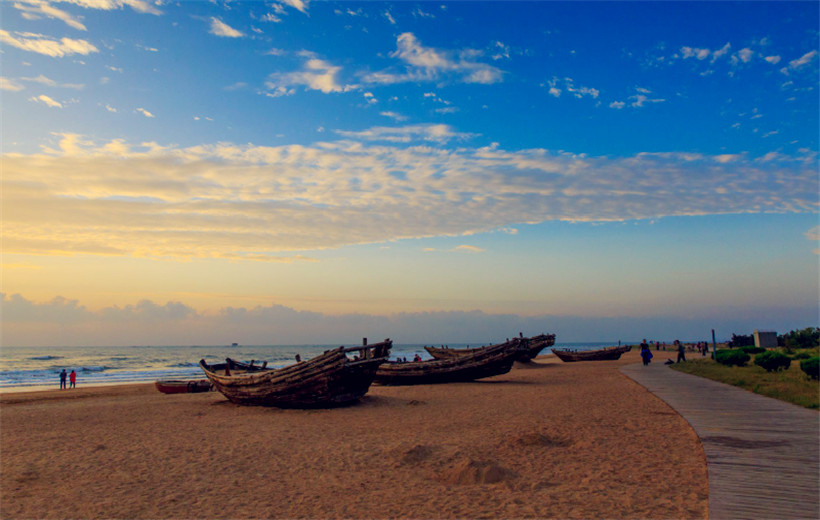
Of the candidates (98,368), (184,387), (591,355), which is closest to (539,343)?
(591,355)

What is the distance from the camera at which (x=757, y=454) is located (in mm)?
8344

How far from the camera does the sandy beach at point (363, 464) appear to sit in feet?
23.4

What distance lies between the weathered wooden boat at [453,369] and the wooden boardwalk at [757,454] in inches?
456

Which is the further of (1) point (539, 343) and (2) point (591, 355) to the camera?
(2) point (591, 355)

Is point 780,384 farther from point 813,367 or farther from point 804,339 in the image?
point 804,339

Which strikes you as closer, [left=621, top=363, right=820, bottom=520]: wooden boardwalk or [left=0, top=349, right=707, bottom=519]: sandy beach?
[left=621, top=363, right=820, bottom=520]: wooden boardwalk

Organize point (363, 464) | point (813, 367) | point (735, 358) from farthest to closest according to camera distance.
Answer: point (735, 358)
point (813, 367)
point (363, 464)

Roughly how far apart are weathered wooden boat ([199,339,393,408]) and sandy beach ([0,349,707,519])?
59 cm

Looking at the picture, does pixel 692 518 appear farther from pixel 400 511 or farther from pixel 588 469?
pixel 400 511

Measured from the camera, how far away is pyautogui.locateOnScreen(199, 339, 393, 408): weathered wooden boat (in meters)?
16.2

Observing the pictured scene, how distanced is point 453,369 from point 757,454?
18469mm

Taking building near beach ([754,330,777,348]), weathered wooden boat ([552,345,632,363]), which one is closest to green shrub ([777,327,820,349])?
building near beach ([754,330,777,348])

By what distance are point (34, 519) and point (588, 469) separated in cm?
867

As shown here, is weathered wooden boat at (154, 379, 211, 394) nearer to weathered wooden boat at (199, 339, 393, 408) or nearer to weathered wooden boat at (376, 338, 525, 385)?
weathered wooden boat at (199, 339, 393, 408)
